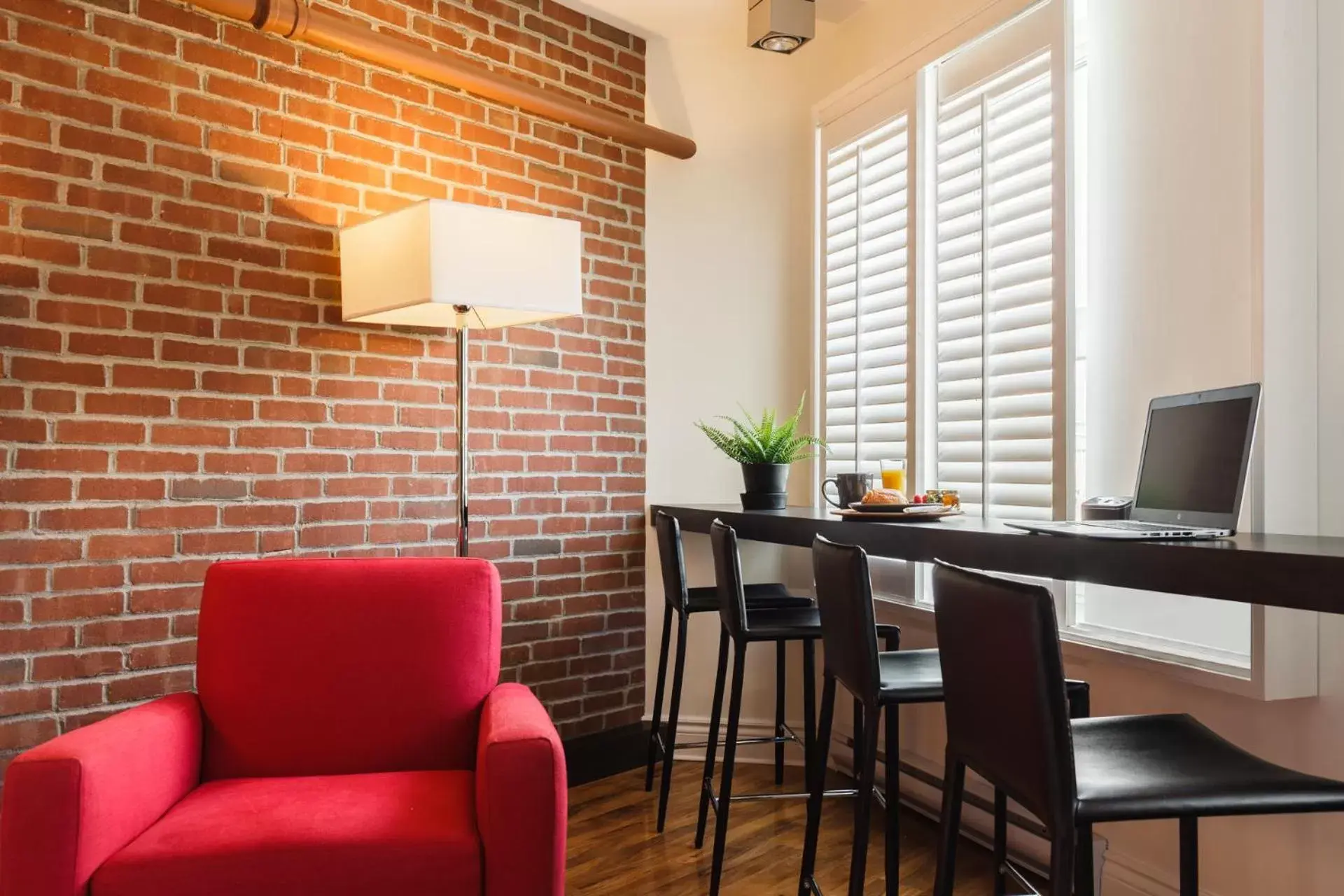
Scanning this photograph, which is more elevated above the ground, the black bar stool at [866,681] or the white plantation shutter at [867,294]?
the white plantation shutter at [867,294]

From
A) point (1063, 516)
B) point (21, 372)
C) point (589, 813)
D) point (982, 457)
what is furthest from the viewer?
point (589, 813)

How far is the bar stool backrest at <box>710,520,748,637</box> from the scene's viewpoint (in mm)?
2492

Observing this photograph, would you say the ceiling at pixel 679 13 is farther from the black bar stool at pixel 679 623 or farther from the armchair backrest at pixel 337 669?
the armchair backrest at pixel 337 669

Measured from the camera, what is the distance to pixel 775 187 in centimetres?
380

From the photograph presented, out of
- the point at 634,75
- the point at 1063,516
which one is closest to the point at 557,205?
the point at 634,75

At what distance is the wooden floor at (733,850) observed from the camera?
2521 millimetres

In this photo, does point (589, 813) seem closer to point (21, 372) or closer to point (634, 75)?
point (21, 372)

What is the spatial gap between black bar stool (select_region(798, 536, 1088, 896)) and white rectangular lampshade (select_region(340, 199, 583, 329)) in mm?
1098

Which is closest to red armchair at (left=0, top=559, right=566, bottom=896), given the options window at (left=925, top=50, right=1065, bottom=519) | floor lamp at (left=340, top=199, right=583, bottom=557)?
floor lamp at (left=340, top=199, right=583, bottom=557)

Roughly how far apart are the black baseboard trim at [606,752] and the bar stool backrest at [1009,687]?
202 centimetres

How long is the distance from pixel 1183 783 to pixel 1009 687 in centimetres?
25

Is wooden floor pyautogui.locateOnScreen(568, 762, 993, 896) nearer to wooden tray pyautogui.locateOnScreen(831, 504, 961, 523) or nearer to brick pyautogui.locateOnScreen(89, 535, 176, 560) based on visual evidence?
wooden tray pyautogui.locateOnScreen(831, 504, 961, 523)

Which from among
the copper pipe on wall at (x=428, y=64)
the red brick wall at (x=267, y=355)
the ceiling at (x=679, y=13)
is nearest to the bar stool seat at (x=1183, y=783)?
the red brick wall at (x=267, y=355)

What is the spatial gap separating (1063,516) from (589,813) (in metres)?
1.71
